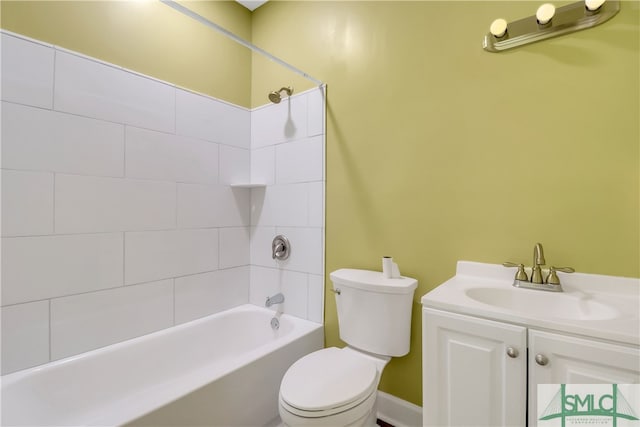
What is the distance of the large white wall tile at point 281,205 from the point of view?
1.95 meters

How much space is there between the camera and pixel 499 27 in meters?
1.23

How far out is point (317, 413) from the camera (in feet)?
3.44

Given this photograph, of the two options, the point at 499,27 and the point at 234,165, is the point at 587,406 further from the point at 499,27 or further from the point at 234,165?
the point at 234,165

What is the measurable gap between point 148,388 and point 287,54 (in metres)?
2.21

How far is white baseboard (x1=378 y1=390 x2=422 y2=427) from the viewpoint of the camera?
59.5 inches

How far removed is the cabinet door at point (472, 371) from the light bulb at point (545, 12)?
1.15 metres

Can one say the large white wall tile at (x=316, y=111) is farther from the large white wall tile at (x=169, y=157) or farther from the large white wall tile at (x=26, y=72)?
the large white wall tile at (x=26, y=72)

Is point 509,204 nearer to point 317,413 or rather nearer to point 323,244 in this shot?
point 323,244

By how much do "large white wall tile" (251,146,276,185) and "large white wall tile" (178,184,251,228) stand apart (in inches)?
6.1

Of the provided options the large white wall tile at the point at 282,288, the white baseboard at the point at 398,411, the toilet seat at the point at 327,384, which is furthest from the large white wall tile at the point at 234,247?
the white baseboard at the point at 398,411

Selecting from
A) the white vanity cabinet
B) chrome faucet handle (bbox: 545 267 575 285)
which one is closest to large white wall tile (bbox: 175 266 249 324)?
the white vanity cabinet

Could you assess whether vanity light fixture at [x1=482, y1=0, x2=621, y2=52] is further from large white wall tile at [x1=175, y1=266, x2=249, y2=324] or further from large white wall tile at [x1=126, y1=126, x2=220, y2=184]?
large white wall tile at [x1=175, y1=266, x2=249, y2=324]

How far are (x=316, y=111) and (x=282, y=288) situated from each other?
1.21 m

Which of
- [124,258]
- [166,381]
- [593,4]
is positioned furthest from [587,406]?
[124,258]
